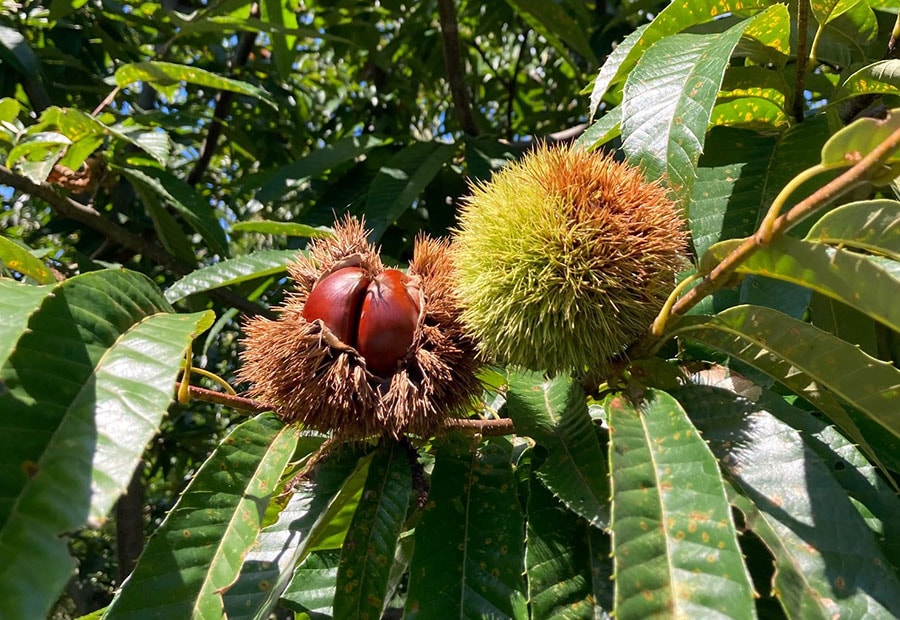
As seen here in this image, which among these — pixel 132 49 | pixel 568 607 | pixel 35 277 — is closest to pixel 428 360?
pixel 568 607

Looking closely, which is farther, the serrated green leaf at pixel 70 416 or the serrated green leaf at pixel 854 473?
the serrated green leaf at pixel 854 473

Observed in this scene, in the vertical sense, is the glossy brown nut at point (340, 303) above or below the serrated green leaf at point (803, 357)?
above

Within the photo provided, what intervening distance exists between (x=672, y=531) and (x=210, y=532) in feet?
1.66

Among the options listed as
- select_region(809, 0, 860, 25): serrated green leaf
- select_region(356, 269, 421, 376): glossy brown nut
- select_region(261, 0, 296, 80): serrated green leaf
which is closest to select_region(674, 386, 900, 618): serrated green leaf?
Result: select_region(356, 269, 421, 376): glossy brown nut

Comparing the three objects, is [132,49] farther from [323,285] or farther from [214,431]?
[323,285]

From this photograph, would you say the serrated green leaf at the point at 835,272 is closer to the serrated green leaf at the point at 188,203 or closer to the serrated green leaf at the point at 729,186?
the serrated green leaf at the point at 729,186

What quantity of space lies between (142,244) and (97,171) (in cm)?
24

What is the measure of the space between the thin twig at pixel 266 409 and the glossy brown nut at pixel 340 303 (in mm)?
141

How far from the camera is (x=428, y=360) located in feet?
3.03

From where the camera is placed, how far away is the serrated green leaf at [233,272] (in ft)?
4.57

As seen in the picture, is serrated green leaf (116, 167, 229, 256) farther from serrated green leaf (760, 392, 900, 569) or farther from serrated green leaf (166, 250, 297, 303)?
serrated green leaf (760, 392, 900, 569)

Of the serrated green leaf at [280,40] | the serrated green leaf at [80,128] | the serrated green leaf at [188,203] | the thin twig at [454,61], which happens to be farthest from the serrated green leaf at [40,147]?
the thin twig at [454,61]

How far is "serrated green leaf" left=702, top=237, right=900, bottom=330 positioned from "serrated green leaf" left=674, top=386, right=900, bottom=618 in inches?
6.2

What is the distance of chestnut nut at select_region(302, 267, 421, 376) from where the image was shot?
3.13 feet
